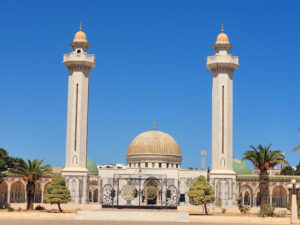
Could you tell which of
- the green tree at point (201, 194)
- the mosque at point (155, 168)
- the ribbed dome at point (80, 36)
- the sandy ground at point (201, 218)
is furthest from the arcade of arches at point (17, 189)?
the sandy ground at point (201, 218)

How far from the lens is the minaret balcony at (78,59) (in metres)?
71.2

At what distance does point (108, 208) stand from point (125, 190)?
2.60 m

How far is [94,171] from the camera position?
100 meters

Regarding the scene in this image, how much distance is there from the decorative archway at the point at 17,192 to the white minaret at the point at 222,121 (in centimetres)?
3206

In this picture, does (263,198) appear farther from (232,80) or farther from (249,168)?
(249,168)

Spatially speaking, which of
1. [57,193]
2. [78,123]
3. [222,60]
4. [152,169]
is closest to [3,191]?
[78,123]

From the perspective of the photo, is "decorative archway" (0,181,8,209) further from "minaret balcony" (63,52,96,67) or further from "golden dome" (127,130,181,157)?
"minaret balcony" (63,52,96,67)

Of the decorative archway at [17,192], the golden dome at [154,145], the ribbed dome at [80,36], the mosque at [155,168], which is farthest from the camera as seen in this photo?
the decorative archway at [17,192]

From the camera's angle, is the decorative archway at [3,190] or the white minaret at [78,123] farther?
the decorative archway at [3,190]

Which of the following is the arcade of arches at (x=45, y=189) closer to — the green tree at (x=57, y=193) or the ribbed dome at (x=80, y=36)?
the ribbed dome at (x=80, y=36)

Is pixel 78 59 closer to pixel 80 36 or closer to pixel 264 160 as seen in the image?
pixel 80 36

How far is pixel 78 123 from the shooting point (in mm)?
70625

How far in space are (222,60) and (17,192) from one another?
3765 cm

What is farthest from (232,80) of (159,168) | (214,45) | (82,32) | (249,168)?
(249,168)
